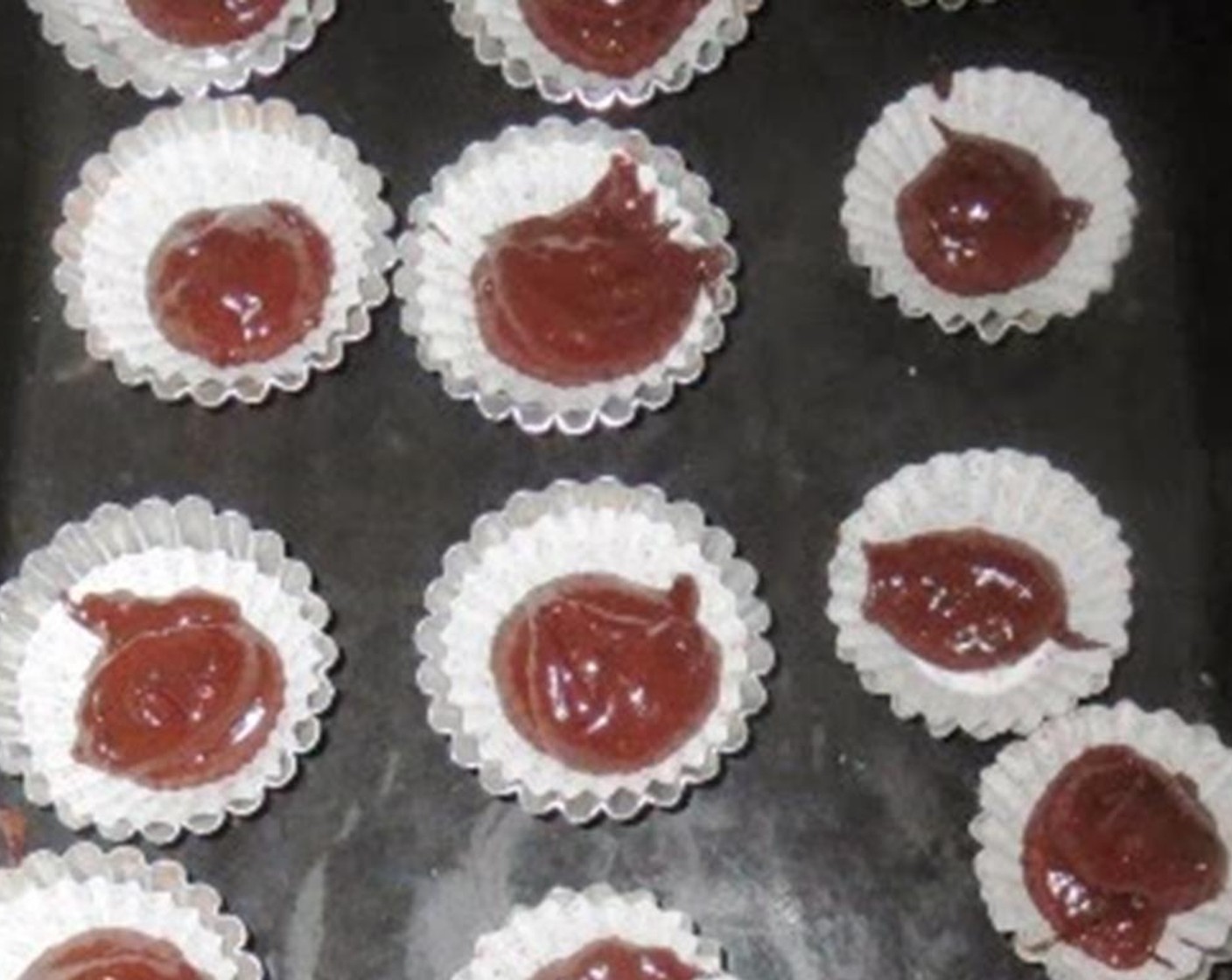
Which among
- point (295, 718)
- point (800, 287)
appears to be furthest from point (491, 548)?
point (800, 287)

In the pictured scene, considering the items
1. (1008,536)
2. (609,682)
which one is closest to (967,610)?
(1008,536)

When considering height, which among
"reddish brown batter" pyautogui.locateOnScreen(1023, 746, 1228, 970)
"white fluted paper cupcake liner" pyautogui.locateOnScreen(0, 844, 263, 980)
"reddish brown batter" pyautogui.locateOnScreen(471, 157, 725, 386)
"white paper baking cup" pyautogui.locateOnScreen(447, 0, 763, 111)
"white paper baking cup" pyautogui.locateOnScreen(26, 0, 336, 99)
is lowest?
"reddish brown batter" pyautogui.locateOnScreen(1023, 746, 1228, 970)

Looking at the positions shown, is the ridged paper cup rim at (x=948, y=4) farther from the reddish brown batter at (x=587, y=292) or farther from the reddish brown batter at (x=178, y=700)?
the reddish brown batter at (x=178, y=700)

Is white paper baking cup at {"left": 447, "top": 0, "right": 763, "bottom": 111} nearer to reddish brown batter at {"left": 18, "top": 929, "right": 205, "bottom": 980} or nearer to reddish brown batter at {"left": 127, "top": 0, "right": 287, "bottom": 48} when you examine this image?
reddish brown batter at {"left": 127, "top": 0, "right": 287, "bottom": 48}

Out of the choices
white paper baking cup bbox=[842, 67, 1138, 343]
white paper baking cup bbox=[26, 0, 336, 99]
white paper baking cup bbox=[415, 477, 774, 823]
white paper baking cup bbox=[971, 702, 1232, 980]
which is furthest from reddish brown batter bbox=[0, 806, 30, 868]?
white paper baking cup bbox=[842, 67, 1138, 343]

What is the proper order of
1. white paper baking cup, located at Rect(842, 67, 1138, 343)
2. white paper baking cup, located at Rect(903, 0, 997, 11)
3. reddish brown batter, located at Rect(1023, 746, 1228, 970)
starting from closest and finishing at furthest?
reddish brown batter, located at Rect(1023, 746, 1228, 970) < white paper baking cup, located at Rect(842, 67, 1138, 343) < white paper baking cup, located at Rect(903, 0, 997, 11)

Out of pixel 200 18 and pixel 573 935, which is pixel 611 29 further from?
pixel 573 935

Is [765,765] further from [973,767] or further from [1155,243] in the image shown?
[1155,243]
